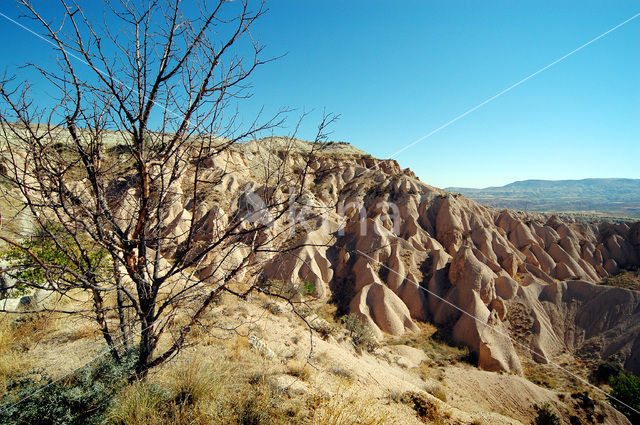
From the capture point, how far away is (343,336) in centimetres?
1019

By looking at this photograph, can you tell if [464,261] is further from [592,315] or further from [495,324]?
[592,315]

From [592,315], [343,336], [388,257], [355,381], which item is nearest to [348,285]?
[388,257]

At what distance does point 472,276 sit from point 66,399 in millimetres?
17415

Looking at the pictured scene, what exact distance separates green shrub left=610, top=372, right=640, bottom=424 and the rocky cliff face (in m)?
2.51

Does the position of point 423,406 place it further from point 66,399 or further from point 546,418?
point 546,418

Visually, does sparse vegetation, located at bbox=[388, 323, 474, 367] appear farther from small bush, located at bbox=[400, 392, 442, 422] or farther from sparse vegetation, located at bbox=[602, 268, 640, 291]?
sparse vegetation, located at bbox=[602, 268, 640, 291]

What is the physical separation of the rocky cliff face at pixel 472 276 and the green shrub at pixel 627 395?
251 cm

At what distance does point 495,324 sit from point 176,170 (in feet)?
52.4

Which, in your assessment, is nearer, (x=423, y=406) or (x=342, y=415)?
(x=342, y=415)

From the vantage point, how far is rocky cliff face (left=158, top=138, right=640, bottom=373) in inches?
535

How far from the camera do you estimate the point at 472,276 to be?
52.5 ft

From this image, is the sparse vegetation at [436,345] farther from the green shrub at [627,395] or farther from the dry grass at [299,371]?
the dry grass at [299,371]

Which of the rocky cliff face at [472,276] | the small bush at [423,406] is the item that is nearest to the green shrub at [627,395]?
the rocky cliff face at [472,276]

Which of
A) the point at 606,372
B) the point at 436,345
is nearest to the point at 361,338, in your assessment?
the point at 436,345
